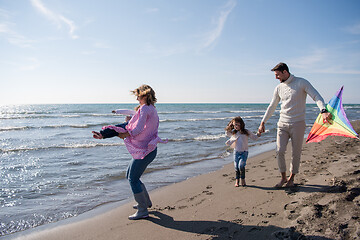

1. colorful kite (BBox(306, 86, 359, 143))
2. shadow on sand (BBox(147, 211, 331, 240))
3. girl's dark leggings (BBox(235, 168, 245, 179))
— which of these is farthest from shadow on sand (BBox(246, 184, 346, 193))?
shadow on sand (BBox(147, 211, 331, 240))

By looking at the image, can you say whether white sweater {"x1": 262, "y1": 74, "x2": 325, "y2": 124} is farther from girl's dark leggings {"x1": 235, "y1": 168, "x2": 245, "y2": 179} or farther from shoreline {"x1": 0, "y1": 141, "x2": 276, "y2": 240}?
shoreline {"x1": 0, "y1": 141, "x2": 276, "y2": 240}

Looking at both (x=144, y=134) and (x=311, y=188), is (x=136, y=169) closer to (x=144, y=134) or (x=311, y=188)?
(x=144, y=134)

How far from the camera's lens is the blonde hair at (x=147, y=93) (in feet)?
10.7

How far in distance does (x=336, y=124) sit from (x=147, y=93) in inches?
113

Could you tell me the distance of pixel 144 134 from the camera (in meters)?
3.33

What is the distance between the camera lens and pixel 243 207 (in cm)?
353

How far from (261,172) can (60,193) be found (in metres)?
4.54

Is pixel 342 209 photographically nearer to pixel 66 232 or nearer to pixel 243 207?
pixel 243 207

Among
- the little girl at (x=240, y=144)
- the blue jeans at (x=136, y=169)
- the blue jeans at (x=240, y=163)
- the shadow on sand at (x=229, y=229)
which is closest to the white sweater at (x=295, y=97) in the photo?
the little girl at (x=240, y=144)

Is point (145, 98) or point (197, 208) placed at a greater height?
point (145, 98)

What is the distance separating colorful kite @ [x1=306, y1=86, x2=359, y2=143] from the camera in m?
3.48

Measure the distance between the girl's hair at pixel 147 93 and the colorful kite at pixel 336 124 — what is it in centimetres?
271

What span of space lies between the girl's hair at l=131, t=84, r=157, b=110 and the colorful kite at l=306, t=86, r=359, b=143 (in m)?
2.71

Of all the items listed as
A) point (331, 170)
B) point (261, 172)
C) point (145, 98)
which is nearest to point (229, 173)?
point (261, 172)
